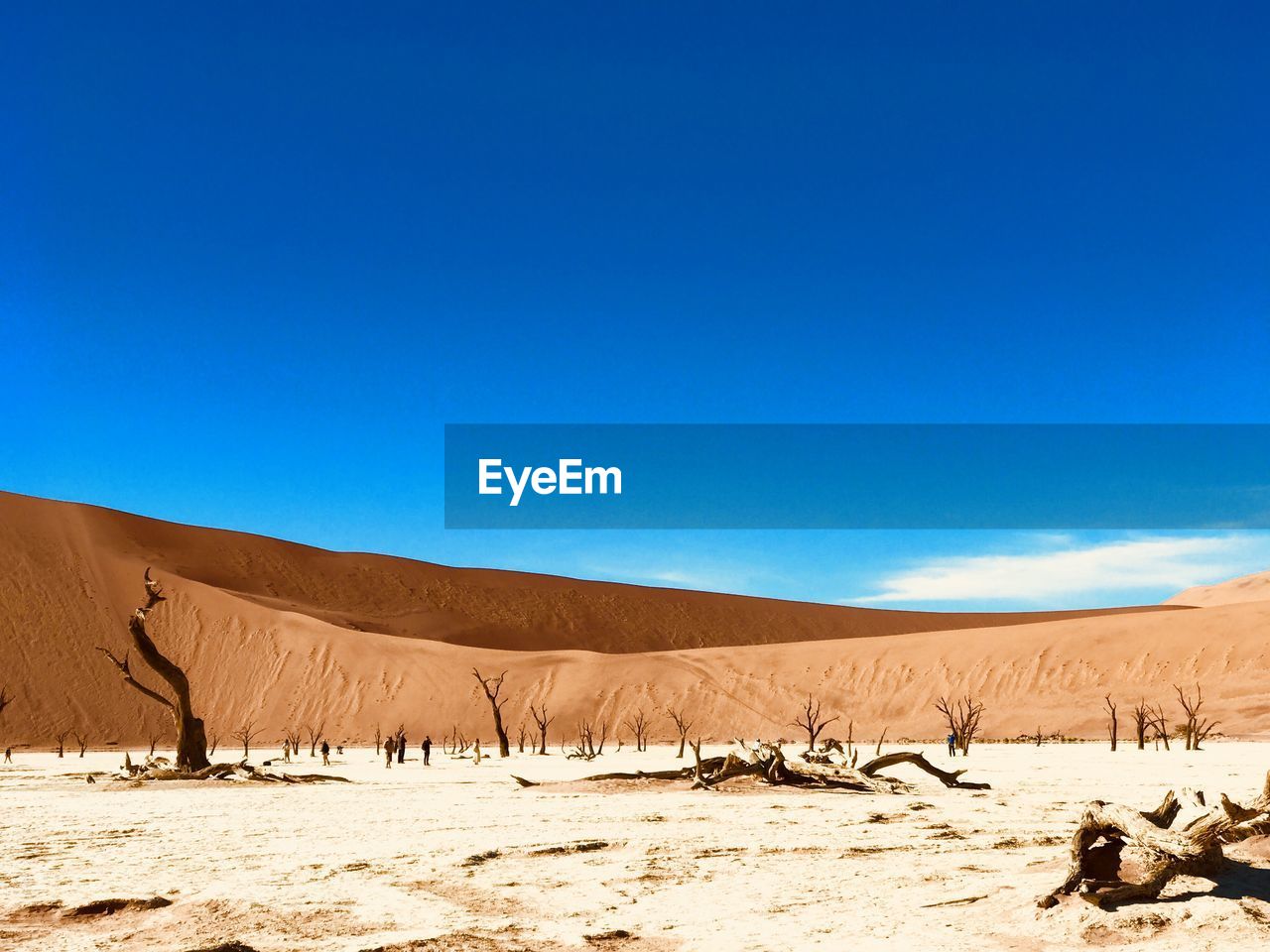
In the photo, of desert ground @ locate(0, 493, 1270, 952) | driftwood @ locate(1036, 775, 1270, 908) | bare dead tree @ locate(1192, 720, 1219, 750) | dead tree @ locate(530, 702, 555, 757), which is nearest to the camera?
driftwood @ locate(1036, 775, 1270, 908)

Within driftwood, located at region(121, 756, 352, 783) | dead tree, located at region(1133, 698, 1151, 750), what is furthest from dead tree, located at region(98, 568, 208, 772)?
dead tree, located at region(1133, 698, 1151, 750)

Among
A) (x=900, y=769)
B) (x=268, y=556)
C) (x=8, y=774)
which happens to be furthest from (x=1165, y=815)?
(x=268, y=556)

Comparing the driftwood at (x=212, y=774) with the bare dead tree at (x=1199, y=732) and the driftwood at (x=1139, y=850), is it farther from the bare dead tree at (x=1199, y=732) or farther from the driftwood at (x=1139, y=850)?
the bare dead tree at (x=1199, y=732)

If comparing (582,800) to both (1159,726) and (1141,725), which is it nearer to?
(1141,725)

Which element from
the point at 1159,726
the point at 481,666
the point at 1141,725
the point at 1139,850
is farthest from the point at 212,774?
the point at 481,666

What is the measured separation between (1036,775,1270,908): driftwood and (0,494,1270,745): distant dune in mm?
55655

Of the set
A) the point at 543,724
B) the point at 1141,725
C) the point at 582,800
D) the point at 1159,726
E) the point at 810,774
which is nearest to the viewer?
the point at 582,800

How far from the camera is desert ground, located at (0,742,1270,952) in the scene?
27.3ft

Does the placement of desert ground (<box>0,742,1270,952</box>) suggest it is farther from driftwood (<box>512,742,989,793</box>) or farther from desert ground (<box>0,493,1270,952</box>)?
driftwood (<box>512,742,989,793</box>)

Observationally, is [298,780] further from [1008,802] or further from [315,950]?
[315,950]

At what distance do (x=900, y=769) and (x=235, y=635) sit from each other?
229ft

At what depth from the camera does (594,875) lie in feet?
37.8

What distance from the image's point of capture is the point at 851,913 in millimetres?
9086

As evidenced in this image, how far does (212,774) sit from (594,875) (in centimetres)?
1851
